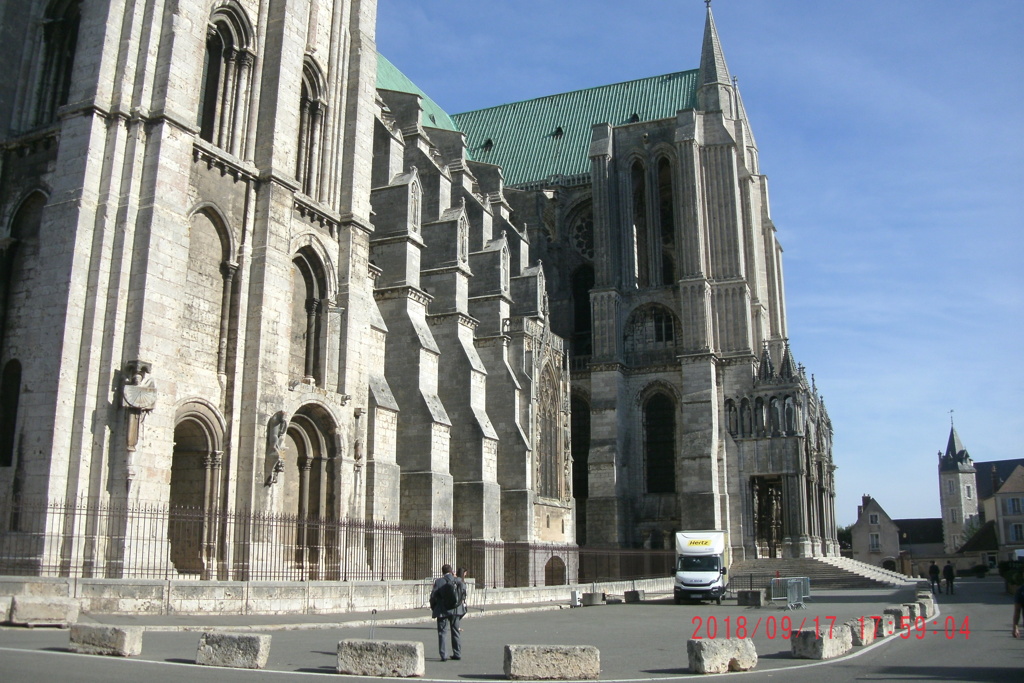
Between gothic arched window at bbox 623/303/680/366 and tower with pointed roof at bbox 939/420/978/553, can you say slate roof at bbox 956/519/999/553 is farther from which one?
gothic arched window at bbox 623/303/680/366

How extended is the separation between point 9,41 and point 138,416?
8494mm

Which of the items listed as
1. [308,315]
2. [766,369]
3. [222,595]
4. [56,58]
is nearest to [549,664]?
[222,595]

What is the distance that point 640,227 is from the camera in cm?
4191

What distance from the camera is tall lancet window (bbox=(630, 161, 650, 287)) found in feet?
132

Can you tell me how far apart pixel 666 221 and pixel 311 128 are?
25.2 metres

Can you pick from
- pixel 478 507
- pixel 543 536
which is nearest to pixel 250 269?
pixel 478 507

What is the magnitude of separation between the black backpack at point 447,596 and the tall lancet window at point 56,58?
43.8 ft

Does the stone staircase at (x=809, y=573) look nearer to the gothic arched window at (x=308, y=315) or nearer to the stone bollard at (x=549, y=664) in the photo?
the gothic arched window at (x=308, y=315)

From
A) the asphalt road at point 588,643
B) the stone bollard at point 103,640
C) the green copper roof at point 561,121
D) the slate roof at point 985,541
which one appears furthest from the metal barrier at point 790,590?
the slate roof at point 985,541

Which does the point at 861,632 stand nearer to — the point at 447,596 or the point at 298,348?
the point at 447,596

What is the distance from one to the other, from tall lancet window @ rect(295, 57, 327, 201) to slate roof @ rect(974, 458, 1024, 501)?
79.9 meters

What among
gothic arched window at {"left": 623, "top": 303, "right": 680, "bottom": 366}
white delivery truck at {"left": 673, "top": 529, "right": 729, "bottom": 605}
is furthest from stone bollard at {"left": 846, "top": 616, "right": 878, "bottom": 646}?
gothic arched window at {"left": 623, "top": 303, "right": 680, "bottom": 366}

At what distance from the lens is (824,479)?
44250mm

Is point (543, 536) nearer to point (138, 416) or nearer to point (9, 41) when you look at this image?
point (138, 416)
